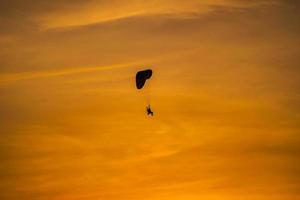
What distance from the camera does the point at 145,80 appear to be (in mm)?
61062
